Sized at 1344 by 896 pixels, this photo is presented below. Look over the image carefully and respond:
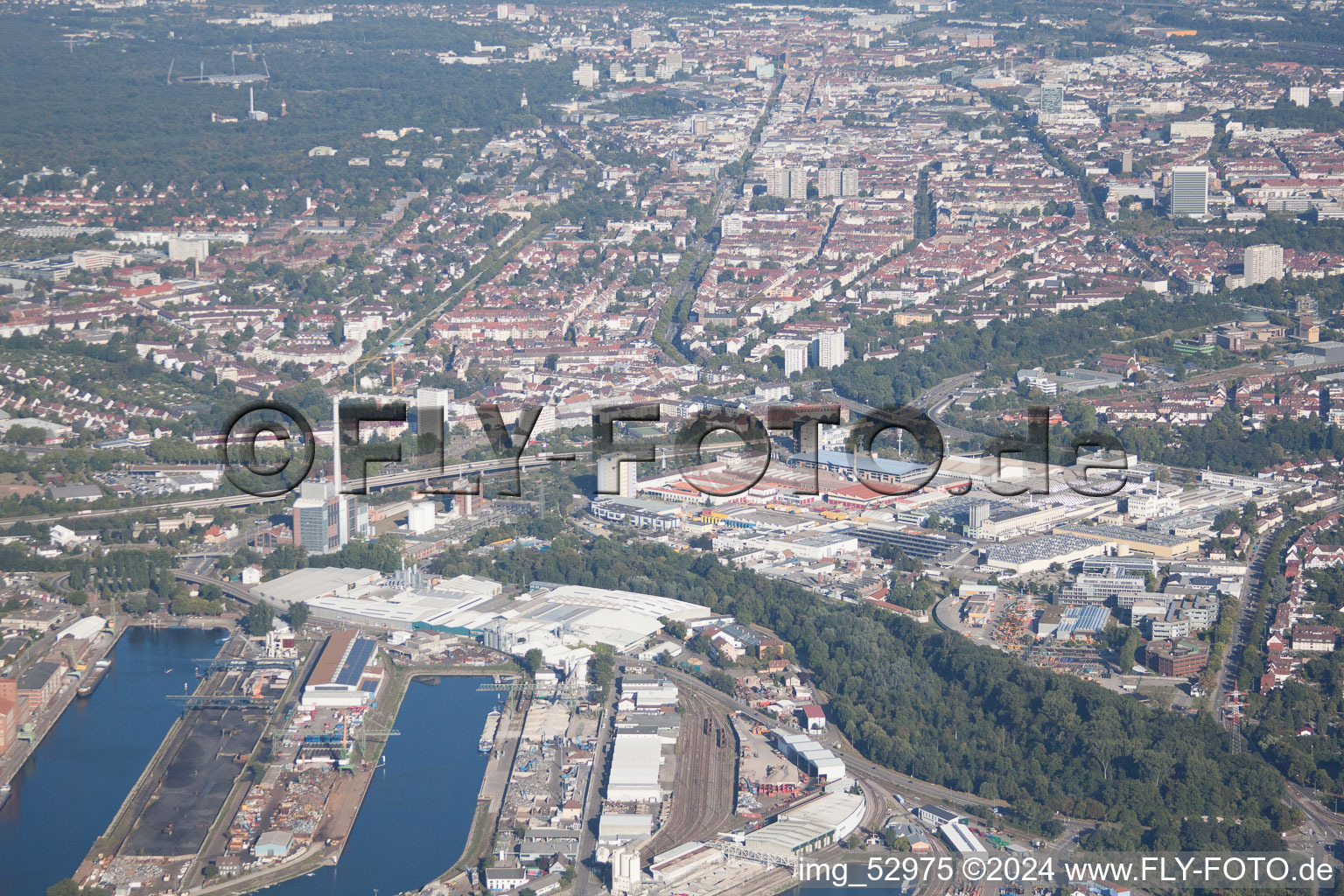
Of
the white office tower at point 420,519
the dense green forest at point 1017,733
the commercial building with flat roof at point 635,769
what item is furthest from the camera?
the white office tower at point 420,519

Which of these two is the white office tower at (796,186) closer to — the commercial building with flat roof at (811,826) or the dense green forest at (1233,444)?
the dense green forest at (1233,444)

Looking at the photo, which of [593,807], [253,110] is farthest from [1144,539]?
[253,110]

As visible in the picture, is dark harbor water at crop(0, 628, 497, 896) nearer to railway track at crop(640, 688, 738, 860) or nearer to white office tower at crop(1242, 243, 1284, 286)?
railway track at crop(640, 688, 738, 860)

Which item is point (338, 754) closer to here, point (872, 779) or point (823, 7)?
point (872, 779)

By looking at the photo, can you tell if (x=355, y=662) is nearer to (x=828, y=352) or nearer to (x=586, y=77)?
(x=828, y=352)

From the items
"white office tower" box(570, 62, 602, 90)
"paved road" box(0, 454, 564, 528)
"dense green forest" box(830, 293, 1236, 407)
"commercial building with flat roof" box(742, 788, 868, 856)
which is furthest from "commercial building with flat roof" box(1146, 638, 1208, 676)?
"white office tower" box(570, 62, 602, 90)

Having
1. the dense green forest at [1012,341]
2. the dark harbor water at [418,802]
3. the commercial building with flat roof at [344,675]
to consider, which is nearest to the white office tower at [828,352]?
the dense green forest at [1012,341]
